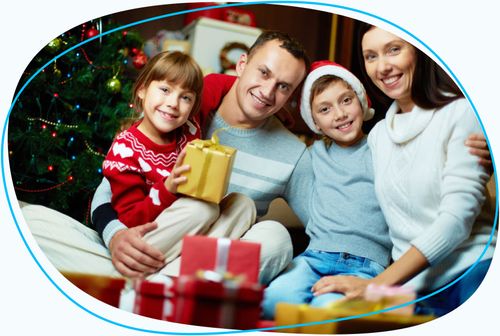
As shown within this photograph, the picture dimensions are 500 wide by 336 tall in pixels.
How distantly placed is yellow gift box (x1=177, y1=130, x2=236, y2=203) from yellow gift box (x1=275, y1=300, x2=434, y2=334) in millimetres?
224

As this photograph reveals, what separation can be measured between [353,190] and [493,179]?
0.81 ft

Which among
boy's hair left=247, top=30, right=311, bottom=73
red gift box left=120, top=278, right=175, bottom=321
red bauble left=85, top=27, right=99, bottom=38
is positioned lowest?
red gift box left=120, top=278, right=175, bottom=321

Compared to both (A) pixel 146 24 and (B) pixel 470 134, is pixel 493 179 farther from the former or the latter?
(A) pixel 146 24

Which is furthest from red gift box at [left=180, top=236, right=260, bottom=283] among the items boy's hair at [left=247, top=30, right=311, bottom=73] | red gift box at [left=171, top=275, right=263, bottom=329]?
boy's hair at [left=247, top=30, right=311, bottom=73]

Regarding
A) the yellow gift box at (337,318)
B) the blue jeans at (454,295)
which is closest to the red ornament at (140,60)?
the yellow gift box at (337,318)

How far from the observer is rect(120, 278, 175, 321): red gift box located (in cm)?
120

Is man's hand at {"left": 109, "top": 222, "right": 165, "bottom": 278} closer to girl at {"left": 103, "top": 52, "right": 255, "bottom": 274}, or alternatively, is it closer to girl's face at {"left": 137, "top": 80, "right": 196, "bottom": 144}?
girl at {"left": 103, "top": 52, "right": 255, "bottom": 274}

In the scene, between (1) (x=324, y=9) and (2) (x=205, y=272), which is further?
(1) (x=324, y=9)

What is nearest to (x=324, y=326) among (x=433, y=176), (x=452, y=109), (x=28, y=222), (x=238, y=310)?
(x=238, y=310)

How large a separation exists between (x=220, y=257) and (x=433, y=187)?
38 centimetres

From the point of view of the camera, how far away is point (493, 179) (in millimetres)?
1263

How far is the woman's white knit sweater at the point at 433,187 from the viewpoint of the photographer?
1.22m

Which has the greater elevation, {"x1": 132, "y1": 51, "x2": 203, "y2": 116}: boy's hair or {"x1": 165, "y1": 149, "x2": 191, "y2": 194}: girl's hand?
{"x1": 132, "y1": 51, "x2": 203, "y2": 116}: boy's hair

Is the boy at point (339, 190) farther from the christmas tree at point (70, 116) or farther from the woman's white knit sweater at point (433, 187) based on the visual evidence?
the christmas tree at point (70, 116)
